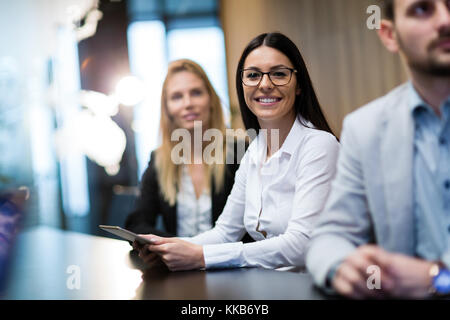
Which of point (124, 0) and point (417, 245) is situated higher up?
point (124, 0)

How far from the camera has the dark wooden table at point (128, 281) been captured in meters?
1.04

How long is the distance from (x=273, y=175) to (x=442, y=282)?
0.73 m

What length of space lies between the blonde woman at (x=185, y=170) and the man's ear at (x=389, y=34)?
1170 mm

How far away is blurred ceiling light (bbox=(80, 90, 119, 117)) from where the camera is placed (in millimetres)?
5684

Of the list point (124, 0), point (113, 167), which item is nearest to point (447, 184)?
point (113, 167)

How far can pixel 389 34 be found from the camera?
102cm

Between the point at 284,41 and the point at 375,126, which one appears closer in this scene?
the point at 375,126

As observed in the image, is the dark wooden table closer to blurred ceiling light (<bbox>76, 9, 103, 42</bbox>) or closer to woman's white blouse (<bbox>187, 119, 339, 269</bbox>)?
woman's white blouse (<bbox>187, 119, 339, 269</bbox>)

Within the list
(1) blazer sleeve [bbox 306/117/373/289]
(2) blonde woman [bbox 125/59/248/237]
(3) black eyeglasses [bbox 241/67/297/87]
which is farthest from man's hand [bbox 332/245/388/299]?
(2) blonde woman [bbox 125/59/248/237]

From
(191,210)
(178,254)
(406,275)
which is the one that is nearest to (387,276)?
(406,275)

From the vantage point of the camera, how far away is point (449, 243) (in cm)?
91

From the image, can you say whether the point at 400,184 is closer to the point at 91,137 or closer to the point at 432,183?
the point at 432,183
